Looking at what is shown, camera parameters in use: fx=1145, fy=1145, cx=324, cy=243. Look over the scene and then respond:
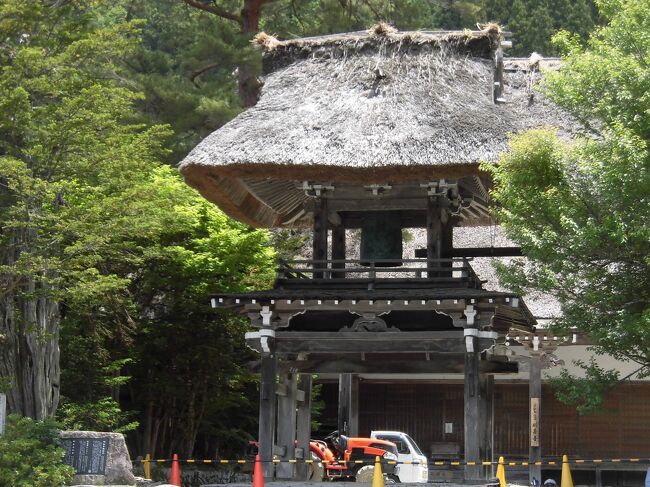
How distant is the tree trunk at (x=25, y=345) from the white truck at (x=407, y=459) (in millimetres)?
7536

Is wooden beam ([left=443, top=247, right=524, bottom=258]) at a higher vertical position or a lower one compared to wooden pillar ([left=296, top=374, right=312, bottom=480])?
higher

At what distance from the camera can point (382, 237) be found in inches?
776

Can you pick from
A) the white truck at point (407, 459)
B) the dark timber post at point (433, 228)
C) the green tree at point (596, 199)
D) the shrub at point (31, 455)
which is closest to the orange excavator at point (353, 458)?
the white truck at point (407, 459)

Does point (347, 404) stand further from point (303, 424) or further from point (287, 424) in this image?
point (287, 424)

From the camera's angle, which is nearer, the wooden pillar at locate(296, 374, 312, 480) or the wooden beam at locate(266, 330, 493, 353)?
the wooden beam at locate(266, 330, 493, 353)

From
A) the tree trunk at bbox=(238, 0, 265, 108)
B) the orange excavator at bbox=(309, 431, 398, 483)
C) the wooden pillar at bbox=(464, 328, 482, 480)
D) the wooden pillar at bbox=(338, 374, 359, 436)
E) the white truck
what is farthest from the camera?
the tree trunk at bbox=(238, 0, 265, 108)

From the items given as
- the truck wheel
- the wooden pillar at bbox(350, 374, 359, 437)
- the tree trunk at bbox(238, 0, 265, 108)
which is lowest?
the truck wheel

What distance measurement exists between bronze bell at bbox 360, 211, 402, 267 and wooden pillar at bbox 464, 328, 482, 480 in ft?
7.80

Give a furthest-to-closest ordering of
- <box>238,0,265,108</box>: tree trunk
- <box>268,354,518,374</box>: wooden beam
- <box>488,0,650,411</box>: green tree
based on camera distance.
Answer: <box>238,0,265,108</box>: tree trunk → <box>268,354,518,374</box>: wooden beam → <box>488,0,650,411</box>: green tree

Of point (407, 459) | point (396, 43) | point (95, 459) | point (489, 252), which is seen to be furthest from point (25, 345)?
point (407, 459)

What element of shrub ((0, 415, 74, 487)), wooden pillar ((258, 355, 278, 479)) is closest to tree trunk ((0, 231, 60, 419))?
shrub ((0, 415, 74, 487))

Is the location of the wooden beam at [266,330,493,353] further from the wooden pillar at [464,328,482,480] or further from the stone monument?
the stone monument

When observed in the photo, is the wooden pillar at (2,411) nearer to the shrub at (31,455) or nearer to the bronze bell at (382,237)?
the shrub at (31,455)

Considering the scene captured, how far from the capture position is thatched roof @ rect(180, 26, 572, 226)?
59.7 ft
